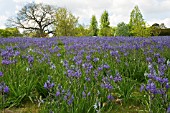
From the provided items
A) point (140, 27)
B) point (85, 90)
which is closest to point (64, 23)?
point (140, 27)

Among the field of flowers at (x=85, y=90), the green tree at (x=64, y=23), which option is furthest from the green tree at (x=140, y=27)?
the field of flowers at (x=85, y=90)

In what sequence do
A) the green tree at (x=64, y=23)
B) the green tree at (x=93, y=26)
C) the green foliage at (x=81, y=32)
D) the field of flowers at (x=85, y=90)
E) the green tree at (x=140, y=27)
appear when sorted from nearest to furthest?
the field of flowers at (x=85, y=90) → the green tree at (x=140, y=27) → the green tree at (x=64, y=23) → the green foliage at (x=81, y=32) → the green tree at (x=93, y=26)

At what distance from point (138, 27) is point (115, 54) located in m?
15.5

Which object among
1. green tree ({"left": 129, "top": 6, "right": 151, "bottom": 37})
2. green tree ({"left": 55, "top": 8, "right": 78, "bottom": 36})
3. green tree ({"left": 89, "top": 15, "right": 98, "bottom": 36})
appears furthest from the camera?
green tree ({"left": 89, "top": 15, "right": 98, "bottom": 36})

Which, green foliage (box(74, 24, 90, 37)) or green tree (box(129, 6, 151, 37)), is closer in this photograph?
green tree (box(129, 6, 151, 37))

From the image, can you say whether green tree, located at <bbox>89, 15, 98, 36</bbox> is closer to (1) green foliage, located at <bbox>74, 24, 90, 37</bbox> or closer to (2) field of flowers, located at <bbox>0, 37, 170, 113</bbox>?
(1) green foliage, located at <bbox>74, 24, 90, 37</bbox>

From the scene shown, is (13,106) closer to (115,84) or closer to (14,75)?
(14,75)

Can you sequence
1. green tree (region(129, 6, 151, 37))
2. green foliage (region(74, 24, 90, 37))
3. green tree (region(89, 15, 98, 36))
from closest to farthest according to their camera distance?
green tree (region(129, 6, 151, 37)) < green foliage (region(74, 24, 90, 37)) < green tree (region(89, 15, 98, 36))

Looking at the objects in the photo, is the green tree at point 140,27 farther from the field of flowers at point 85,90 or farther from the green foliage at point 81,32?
the field of flowers at point 85,90

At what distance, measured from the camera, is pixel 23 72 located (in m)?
4.70

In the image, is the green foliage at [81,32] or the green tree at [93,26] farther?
the green tree at [93,26]

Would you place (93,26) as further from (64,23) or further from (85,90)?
(85,90)

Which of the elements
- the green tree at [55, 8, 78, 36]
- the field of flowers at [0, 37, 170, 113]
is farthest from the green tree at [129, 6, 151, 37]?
the field of flowers at [0, 37, 170, 113]

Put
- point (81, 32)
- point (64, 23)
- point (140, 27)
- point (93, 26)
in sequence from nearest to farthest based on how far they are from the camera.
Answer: point (140, 27) < point (64, 23) < point (81, 32) < point (93, 26)
